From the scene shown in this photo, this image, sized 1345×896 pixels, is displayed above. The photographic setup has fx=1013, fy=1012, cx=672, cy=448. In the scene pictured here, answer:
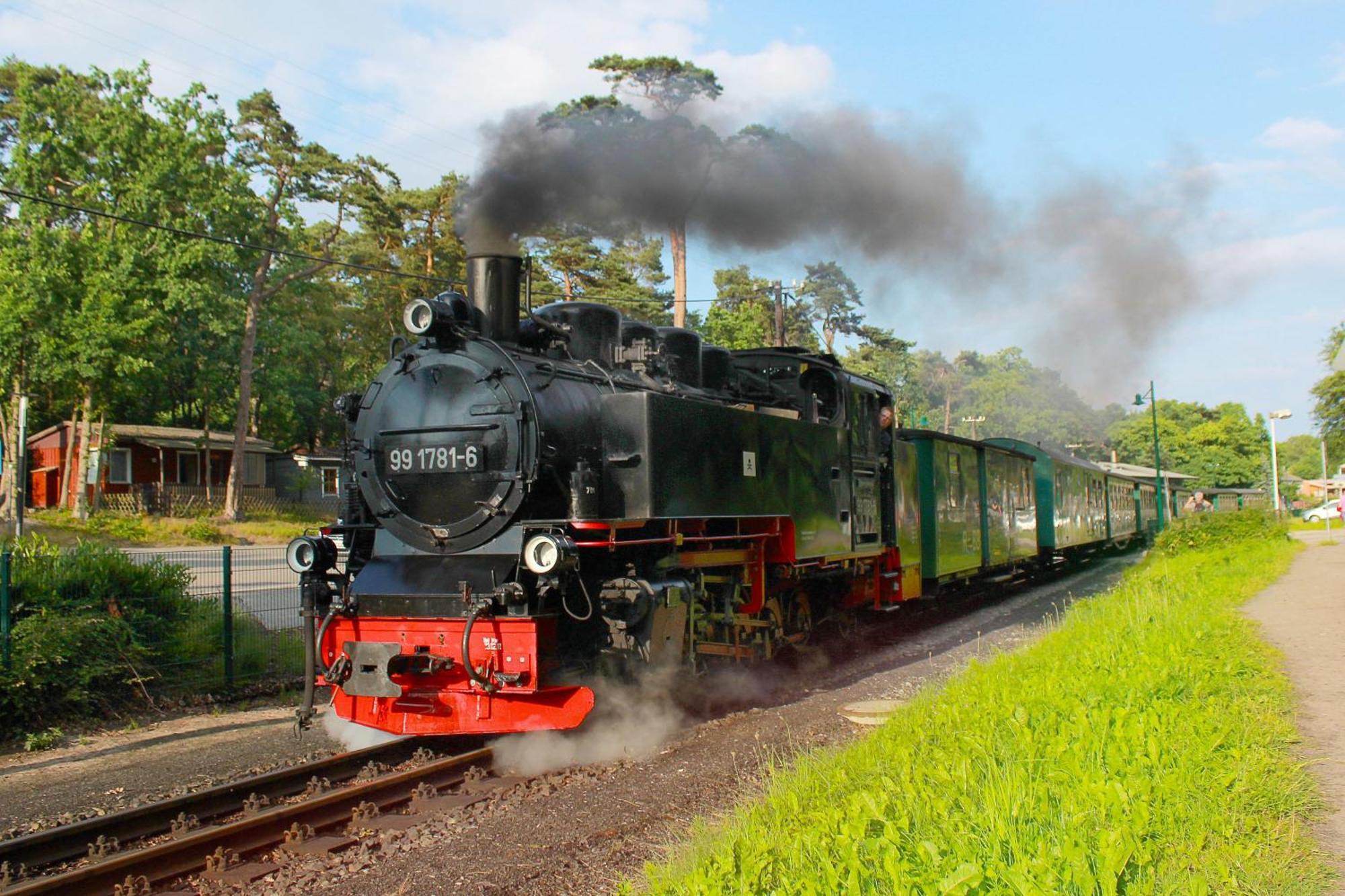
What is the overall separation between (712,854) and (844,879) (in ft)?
2.05

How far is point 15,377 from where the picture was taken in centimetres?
2497

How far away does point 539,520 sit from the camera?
6.50 m

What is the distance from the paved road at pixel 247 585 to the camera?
961 cm

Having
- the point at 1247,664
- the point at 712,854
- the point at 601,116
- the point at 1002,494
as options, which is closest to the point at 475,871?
the point at 712,854

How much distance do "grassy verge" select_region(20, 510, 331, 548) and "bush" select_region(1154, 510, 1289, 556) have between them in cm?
1648

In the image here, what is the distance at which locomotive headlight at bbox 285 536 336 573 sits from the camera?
705 cm

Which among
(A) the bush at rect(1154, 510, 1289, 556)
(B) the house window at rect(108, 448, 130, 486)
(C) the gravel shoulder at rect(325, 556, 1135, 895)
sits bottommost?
(C) the gravel shoulder at rect(325, 556, 1135, 895)

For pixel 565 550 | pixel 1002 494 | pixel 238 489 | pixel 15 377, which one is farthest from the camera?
pixel 238 489

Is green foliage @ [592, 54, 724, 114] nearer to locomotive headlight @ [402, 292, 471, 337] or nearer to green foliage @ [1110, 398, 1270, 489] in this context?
locomotive headlight @ [402, 292, 471, 337]

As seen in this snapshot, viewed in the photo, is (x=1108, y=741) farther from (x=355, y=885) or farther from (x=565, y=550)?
(x=355, y=885)

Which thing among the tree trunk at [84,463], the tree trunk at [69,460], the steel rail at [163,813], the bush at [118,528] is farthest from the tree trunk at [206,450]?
the steel rail at [163,813]

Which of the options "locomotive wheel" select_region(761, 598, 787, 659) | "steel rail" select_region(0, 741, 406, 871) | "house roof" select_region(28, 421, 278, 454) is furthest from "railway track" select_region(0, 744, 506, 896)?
"house roof" select_region(28, 421, 278, 454)

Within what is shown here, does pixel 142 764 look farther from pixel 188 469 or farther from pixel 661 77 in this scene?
pixel 188 469

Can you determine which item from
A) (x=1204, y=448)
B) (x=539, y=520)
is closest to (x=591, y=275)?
(x=539, y=520)
